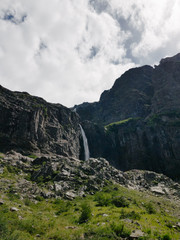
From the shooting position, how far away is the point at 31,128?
6781 centimetres

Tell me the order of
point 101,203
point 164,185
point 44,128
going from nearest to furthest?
point 101,203 → point 164,185 → point 44,128

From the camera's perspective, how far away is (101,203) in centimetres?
2327

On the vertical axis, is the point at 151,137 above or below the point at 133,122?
below

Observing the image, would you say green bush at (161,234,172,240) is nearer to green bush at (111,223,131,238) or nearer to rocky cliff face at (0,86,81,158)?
green bush at (111,223,131,238)

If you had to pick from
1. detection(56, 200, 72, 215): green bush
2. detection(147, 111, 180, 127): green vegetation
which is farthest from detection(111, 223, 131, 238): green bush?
detection(147, 111, 180, 127): green vegetation

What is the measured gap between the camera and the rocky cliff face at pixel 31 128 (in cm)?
6412

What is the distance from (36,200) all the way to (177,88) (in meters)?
140

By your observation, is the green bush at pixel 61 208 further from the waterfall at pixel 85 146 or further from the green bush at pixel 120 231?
the waterfall at pixel 85 146

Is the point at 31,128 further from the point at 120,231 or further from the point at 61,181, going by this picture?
the point at 120,231

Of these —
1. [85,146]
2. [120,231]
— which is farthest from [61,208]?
[85,146]

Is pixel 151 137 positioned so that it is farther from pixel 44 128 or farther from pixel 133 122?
pixel 44 128

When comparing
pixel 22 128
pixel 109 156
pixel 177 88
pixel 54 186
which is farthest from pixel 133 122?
pixel 54 186

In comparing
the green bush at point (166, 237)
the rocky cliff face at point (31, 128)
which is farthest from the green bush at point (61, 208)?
the rocky cliff face at point (31, 128)

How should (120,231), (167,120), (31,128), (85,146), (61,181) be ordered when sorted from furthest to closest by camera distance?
(167,120), (85,146), (31,128), (61,181), (120,231)
